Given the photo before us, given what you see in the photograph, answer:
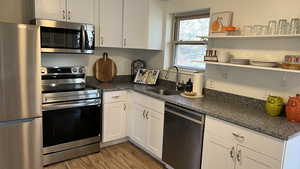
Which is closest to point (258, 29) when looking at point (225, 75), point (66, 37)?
point (225, 75)

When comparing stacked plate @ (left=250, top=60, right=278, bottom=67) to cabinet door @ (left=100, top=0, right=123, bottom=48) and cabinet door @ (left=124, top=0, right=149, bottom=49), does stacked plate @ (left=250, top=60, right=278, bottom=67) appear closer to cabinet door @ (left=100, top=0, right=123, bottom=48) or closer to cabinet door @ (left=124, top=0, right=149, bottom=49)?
cabinet door @ (left=124, top=0, right=149, bottom=49)

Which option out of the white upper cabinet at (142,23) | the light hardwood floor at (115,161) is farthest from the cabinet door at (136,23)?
the light hardwood floor at (115,161)

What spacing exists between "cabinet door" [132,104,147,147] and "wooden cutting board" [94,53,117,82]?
75 cm

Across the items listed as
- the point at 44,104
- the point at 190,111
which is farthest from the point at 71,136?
the point at 190,111

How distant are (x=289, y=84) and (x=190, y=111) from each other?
982mm

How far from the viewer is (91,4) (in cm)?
303

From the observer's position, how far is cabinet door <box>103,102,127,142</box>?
3.12 meters

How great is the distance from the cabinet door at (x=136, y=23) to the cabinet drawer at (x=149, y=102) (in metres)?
0.85

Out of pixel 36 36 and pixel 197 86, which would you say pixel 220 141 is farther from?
pixel 36 36

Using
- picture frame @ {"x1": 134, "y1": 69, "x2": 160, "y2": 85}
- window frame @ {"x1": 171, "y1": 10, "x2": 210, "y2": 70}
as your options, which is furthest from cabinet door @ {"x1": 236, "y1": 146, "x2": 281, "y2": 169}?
picture frame @ {"x1": 134, "y1": 69, "x2": 160, "y2": 85}

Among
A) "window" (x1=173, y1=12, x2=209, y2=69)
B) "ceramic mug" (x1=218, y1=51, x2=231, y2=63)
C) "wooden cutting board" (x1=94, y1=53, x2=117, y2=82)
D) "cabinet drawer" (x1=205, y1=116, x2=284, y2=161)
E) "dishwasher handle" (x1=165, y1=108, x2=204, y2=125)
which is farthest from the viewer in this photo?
"wooden cutting board" (x1=94, y1=53, x2=117, y2=82)

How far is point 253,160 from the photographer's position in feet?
5.99

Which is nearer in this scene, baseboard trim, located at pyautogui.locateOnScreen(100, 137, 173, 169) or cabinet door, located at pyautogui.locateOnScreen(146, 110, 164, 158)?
cabinet door, located at pyautogui.locateOnScreen(146, 110, 164, 158)

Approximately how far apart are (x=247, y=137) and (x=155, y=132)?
4.12 ft
